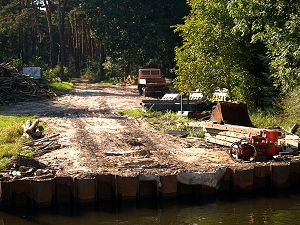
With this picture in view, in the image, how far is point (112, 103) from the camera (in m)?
33.7

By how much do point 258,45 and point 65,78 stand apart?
38234 millimetres

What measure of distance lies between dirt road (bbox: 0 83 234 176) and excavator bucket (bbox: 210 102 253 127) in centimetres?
145

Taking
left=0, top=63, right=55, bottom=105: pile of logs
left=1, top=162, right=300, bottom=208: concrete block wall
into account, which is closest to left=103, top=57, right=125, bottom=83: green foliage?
left=0, top=63, right=55, bottom=105: pile of logs

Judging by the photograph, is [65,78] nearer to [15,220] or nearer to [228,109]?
[228,109]

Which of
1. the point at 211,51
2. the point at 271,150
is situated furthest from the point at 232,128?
the point at 211,51

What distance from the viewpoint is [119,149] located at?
54.9 feet

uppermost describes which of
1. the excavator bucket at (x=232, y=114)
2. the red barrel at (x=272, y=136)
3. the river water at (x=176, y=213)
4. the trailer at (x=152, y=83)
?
the trailer at (x=152, y=83)

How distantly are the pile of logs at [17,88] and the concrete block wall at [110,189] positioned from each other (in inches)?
874

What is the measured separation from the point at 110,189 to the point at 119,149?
439cm

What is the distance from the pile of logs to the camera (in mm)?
34719

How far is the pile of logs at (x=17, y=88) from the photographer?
34719 mm

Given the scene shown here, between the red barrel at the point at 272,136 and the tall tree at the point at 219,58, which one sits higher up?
the tall tree at the point at 219,58

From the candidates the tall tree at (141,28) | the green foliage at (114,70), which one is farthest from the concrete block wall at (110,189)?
the green foliage at (114,70)

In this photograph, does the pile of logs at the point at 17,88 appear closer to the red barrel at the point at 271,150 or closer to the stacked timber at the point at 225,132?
the stacked timber at the point at 225,132
